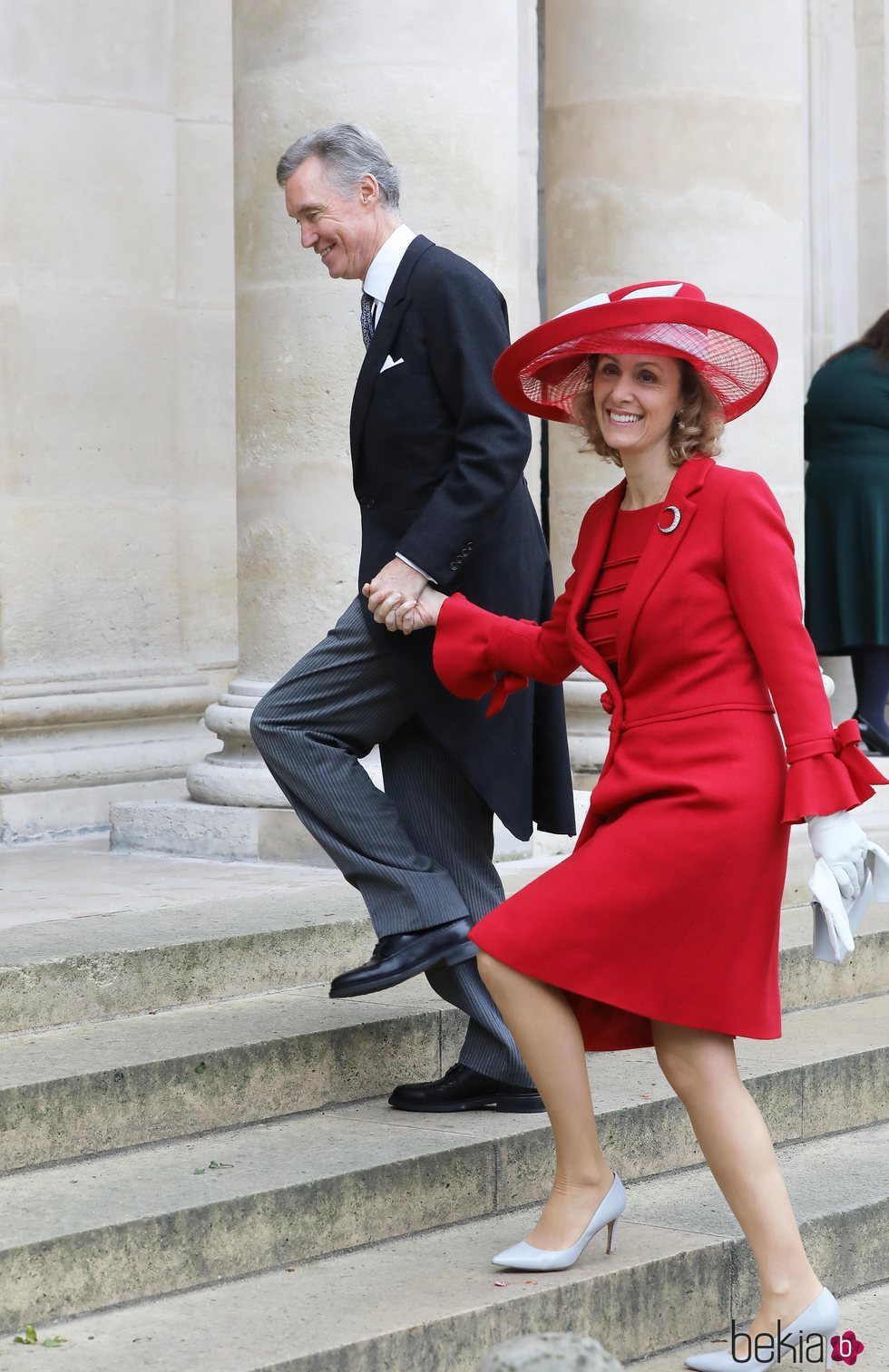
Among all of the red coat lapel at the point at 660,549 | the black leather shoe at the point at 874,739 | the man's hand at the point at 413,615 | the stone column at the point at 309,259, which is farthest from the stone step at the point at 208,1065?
the black leather shoe at the point at 874,739

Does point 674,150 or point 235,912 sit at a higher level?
point 674,150

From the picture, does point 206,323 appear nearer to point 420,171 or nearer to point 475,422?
point 420,171

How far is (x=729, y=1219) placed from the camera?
3805 mm

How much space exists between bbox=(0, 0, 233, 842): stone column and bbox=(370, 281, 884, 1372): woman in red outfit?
3.33 m

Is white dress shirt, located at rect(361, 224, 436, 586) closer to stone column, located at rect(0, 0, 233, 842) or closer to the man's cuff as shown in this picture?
the man's cuff

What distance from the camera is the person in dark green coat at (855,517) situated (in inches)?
313

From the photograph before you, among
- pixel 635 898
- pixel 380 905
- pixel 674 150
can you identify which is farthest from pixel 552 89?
pixel 635 898

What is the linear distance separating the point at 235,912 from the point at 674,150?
10.7ft

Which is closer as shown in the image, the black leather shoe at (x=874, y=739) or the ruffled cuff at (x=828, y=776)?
the ruffled cuff at (x=828, y=776)

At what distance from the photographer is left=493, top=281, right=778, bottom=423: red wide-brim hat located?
3.18 metres

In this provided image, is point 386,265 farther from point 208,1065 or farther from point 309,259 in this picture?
point 309,259

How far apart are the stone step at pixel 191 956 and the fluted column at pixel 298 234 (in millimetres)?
924

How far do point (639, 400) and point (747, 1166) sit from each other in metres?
1.18

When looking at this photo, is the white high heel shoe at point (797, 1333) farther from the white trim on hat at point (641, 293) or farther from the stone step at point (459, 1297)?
the white trim on hat at point (641, 293)
